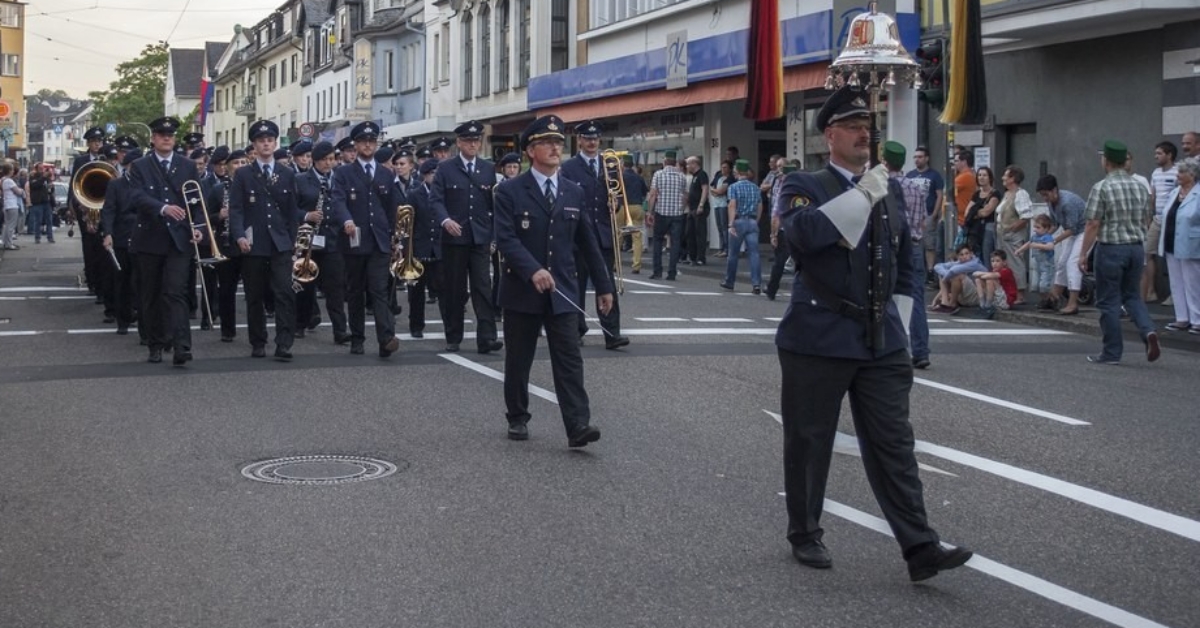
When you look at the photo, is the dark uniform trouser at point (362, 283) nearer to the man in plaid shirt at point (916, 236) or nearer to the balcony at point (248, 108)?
the man in plaid shirt at point (916, 236)

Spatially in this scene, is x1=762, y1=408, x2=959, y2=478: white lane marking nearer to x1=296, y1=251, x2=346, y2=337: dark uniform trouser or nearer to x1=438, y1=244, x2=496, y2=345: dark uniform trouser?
x1=438, y1=244, x2=496, y2=345: dark uniform trouser

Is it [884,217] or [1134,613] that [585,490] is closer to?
[884,217]

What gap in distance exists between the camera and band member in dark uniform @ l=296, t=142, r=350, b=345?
14.6m

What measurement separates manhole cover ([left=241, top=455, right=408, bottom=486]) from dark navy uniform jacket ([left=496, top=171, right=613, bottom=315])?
Result: 1358mm

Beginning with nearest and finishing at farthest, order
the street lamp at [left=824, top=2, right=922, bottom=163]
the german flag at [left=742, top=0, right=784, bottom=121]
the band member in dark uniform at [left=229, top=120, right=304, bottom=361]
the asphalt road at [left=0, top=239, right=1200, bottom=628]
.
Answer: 1. the asphalt road at [left=0, top=239, right=1200, bottom=628]
2. the band member in dark uniform at [left=229, top=120, right=304, bottom=361]
3. the street lamp at [left=824, top=2, right=922, bottom=163]
4. the german flag at [left=742, top=0, right=784, bottom=121]

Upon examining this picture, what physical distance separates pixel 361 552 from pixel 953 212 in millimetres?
16525

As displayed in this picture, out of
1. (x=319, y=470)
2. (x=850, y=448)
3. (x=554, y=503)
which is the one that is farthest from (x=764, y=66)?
(x=554, y=503)

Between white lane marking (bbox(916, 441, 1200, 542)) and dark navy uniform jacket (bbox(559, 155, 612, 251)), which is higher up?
dark navy uniform jacket (bbox(559, 155, 612, 251))

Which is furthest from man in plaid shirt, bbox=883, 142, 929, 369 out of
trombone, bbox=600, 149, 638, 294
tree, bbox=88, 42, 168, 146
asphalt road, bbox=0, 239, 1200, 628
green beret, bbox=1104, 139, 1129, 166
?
tree, bbox=88, 42, 168, 146

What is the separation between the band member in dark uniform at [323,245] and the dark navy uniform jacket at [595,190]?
2.21 metres

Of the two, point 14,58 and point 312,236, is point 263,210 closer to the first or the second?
point 312,236

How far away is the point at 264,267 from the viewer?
13984 mm

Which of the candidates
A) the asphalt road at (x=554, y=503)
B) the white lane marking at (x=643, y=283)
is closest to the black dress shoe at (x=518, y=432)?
the asphalt road at (x=554, y=503)

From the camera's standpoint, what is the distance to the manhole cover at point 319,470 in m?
8.14
